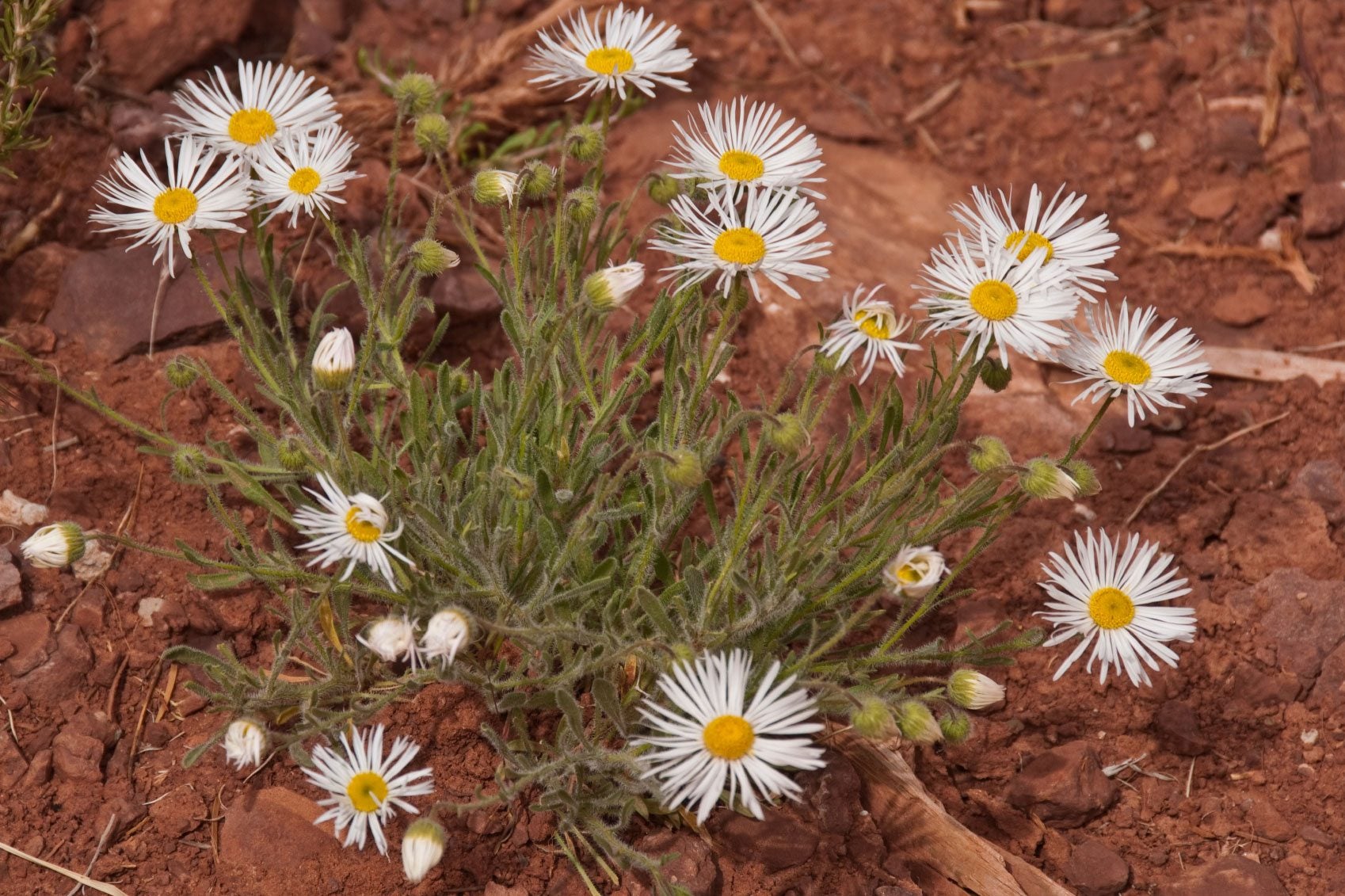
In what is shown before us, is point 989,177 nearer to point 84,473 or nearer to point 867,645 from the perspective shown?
point 867,645

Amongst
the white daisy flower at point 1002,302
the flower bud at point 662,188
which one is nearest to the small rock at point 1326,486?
the white daisy flower at point 1002,302

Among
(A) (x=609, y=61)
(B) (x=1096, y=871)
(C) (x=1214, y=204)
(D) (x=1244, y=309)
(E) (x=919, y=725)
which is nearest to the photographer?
(E) (x=919, y=725)

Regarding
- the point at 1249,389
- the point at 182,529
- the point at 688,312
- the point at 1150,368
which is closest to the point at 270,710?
the point at 182,529

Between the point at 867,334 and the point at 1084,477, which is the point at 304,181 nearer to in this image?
the point at 867,334

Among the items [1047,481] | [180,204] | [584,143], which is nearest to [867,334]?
[1047,481]

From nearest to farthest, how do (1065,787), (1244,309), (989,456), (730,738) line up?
1. (730,738)
2. (989,456)
3. (1065,787)
4. (1244,309)

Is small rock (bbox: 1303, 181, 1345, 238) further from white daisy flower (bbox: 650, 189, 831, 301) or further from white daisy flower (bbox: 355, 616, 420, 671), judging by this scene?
white daisy flower (bbox: 355, 616, 420, 671)

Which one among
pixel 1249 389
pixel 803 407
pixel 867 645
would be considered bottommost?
pixel 867 645
